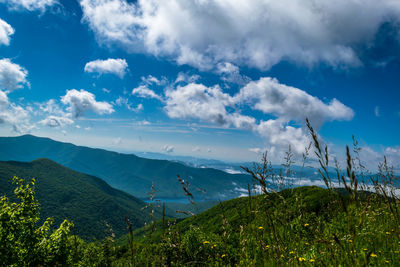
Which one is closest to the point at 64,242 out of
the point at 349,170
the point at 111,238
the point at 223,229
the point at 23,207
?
the point at 23,207

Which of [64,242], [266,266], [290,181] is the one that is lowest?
[64,242]

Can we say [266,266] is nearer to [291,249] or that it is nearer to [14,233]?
[291,249]

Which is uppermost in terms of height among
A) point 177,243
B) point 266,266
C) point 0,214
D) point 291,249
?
point 177,243

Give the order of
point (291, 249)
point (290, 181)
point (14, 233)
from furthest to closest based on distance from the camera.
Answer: point (14, 233) < point (290, 181) < point (291, 249)

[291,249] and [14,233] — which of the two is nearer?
[291,249]

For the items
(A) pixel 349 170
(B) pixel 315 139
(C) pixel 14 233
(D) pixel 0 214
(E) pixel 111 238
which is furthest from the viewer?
(C) pixel 14 233

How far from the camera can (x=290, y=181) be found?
14.0ft

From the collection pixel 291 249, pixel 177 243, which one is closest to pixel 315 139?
pixel 177 243

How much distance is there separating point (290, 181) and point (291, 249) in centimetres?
121

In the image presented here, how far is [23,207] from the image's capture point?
19359 millimetres

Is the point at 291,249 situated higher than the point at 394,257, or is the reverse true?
the point at 394,257

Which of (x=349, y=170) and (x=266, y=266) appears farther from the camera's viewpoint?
(x=266, y=266)

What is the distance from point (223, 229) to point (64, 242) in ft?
99.0

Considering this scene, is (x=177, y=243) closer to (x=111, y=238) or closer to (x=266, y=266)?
(x=266, y=266)
